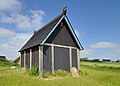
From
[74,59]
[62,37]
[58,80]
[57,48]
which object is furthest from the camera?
[74,59]

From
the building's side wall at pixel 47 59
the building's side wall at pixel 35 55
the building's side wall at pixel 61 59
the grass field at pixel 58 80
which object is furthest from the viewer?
the building's side wall at pixel 61 59

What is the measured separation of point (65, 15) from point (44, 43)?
451cm

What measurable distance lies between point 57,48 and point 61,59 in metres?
1.38

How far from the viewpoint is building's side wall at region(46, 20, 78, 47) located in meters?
22.1

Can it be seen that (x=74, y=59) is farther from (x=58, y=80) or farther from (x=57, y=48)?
(x=58, y=80)

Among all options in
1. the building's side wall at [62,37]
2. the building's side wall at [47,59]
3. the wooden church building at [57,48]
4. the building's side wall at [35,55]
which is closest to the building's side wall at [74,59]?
the wooden church building at [57,48]

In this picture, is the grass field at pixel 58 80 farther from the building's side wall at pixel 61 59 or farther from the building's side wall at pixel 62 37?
the building's side wall at pixel 62 37

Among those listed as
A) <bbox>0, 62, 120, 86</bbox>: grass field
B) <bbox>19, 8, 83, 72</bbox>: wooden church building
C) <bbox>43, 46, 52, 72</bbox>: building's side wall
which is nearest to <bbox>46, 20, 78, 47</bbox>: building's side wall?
<bbox>19, 8, 83, 72</bbox>: wooden church building

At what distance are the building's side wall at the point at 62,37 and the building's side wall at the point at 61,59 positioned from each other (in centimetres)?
86

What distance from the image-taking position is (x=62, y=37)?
23016 millimetres

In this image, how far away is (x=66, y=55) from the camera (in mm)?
22922

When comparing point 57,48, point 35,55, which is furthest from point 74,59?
point 35,55

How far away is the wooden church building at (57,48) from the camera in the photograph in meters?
20.9

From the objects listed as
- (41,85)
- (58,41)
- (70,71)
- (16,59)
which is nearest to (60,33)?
(58,41)
